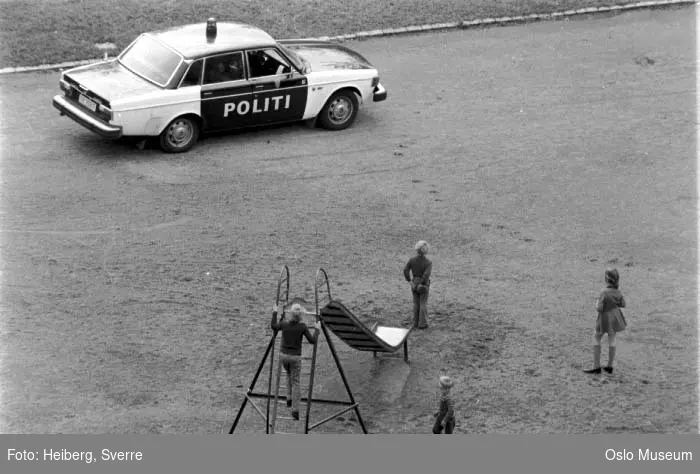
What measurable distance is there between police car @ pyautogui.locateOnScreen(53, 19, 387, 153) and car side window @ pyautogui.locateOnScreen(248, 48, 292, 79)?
0.02m

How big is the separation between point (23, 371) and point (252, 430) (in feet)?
8.55

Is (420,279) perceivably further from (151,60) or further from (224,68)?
(151,60)

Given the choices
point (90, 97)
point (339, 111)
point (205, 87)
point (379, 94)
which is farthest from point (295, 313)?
point (379, 94)

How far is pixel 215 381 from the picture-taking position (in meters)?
12.6

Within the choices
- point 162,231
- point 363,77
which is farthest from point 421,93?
point 162,231

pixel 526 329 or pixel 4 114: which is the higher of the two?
pixel 4 114

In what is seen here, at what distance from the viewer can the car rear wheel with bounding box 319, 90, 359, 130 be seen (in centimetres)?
1945

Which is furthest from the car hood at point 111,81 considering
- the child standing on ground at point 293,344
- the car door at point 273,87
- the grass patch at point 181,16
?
the child standing on ground at point 293,344

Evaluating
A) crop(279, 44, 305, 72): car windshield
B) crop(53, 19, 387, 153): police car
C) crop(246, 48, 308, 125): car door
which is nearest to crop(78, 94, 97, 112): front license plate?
crop(53, 19, 387, 153): police car

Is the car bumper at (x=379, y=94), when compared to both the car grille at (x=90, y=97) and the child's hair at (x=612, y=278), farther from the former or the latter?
the child's hair at (x=612, y=278)

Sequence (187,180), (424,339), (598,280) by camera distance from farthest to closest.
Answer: (187,180), (598,280), (424,339)

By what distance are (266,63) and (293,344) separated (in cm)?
792

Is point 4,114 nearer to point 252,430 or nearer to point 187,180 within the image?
point 187,180

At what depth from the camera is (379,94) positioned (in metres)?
19.8
